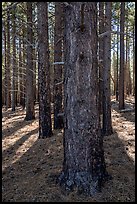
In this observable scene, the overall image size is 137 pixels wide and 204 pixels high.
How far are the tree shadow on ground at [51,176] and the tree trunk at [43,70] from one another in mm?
1132

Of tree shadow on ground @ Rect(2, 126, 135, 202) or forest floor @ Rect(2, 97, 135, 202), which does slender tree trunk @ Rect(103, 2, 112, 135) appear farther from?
tree shadow on ground @ Rect(2, 126, 135, 202)

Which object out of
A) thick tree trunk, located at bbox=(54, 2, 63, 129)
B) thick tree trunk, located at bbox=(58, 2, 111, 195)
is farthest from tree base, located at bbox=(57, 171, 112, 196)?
thick tree trunk, located at bbox=(54, 2, 63, 129)

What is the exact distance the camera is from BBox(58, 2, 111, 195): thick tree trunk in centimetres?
507

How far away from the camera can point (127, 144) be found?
327 inches

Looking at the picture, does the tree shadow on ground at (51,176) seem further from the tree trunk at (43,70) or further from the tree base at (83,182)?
the tree trunk at (43,70)

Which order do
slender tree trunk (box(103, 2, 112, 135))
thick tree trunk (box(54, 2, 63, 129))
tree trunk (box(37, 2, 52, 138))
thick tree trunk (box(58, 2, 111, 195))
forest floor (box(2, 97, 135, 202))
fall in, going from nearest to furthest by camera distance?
1. thick tree trunk (box(58, 2, 111, 195))
2. forest floor (box(2, 97, 135, 202))
3. slender tree trunk (box(103, 2, 112, 135))
4. tree trunk (box(37, 2, 52, 138))
5. thick tree trunk (box(54, 2, 63, 129))

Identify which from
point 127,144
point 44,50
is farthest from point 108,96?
point 44,50

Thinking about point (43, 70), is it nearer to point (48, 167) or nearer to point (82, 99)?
point (48, 167)

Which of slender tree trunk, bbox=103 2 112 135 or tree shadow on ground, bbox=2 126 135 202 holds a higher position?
slender tree trunk, bbox=103 2 112 135

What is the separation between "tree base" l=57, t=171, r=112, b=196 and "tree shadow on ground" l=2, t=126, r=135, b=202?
11cm

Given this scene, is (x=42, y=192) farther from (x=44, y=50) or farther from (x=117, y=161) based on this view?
(x=44, y=50)

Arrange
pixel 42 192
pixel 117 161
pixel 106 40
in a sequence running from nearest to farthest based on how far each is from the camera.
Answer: pixel 42 192 < pixel 117 161 < pixel 106 40

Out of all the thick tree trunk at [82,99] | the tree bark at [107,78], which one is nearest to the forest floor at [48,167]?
the thick tree trunk at [82,99]

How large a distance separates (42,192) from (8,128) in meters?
8.51
